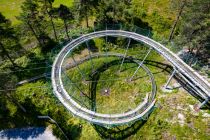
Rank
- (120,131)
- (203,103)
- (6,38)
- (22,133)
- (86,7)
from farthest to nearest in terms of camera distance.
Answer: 1. (86,7)
2. (6,38)
3. (22,133)
4. (120,131)
5. (203,103)

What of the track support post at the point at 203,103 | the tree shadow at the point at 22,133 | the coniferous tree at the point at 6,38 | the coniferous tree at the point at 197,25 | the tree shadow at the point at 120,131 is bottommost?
the tree shadow at the point at 22,133

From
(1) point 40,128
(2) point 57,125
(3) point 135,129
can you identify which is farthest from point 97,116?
(1) point 40,128

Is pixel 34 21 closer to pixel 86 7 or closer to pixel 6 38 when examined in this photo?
pixel 6 38

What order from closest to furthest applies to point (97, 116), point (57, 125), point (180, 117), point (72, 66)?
point (97, 116) < point (180, 117) < point (57, 125) < point (72, 66)

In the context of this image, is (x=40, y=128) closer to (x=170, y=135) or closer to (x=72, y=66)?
(x=72, y=66)

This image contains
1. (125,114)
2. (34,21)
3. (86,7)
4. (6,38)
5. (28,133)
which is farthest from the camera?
(86,7)

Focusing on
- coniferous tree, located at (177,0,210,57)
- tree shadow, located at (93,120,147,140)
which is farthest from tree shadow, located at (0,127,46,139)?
coniferous tree, located at (177,0,210,57)

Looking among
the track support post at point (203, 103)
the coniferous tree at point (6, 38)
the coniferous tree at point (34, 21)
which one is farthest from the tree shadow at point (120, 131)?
the coniferous tree at point (34, 21)

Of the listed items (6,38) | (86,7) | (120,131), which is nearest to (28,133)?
(120,131)

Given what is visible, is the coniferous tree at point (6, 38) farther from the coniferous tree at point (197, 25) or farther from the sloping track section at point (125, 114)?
the coniferous tree at point (197, 25)

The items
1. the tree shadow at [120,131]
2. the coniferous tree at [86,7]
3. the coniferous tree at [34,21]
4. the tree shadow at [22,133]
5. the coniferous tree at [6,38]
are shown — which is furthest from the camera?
the coniferous tree at [86,7]

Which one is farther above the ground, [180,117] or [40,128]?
[180,117]
